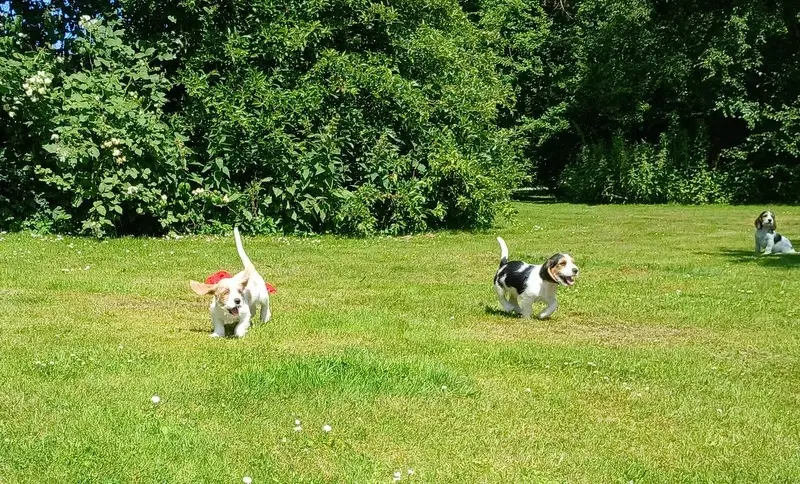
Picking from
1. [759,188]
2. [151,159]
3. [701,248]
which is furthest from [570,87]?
[151,159]

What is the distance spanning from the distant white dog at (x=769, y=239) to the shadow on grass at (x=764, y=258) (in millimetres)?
177

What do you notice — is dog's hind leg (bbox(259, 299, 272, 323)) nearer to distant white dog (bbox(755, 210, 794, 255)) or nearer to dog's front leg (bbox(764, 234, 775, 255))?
distant white dog (bbox(755, 210, 794, 255))

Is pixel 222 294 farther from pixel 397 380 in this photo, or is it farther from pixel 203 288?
pixel 397 380

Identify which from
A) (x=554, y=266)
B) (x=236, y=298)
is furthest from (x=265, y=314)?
(x=554, y=266)

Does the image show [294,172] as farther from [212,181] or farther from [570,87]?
[570,87]

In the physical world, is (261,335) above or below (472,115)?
below

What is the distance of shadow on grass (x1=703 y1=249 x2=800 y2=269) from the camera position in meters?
12.2

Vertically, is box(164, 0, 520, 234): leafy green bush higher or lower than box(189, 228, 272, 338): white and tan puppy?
higher

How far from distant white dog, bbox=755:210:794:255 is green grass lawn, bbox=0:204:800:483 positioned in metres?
2.68

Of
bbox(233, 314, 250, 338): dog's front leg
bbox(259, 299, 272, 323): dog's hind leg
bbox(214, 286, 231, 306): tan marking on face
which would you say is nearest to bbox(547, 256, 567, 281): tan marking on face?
bbox(259, 299, 272, 323): dog's hind leg

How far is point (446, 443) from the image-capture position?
4.44 m

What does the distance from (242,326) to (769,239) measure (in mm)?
9694

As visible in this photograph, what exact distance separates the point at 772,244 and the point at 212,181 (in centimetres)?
934

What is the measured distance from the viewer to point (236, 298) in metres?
6.65
